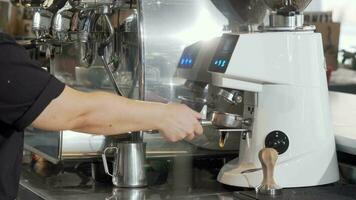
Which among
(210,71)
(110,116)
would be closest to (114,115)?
(110,116)

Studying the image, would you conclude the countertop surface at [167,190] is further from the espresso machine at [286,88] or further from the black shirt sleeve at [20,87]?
the black shirt sleeve at [20,87]

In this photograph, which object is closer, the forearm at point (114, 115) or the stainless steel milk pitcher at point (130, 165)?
the forearm at point (114, 115)

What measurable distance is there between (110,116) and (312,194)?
17.6 inches

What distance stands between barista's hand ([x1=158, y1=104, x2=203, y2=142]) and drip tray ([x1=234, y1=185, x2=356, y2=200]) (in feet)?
0.62

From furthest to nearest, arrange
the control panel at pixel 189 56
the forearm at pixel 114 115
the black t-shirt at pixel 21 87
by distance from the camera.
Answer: the control panel at pixel 189 56, the forearm at pixel 114 115, the black t-shirt at pixel 21 87

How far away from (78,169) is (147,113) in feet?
2.07

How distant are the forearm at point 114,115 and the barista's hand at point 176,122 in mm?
11

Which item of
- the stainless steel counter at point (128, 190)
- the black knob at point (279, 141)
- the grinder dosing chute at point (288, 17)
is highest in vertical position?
the grinder dosing chute at point (288, 17)

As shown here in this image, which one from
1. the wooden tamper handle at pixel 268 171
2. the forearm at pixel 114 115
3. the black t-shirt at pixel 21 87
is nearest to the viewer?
the black t-shirt at pixel 21 87

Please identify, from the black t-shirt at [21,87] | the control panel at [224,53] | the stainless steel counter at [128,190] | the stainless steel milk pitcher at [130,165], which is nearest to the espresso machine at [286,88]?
the control panel at [224,53]

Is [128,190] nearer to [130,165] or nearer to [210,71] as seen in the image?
[130,165]

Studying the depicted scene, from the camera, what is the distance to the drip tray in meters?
1.35

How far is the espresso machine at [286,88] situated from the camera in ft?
4.59

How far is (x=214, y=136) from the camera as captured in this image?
66.2 inches
